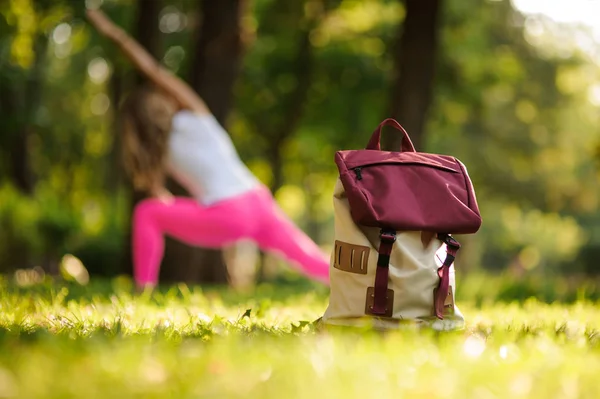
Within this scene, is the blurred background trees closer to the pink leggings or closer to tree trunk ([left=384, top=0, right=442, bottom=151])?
tree trunk ([left=384, top=0, right=442, bottom=151])

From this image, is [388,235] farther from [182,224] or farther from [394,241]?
[182,224]

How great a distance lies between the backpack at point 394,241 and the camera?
3.47 meters

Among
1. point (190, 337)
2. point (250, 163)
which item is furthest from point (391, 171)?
point (250, 163)

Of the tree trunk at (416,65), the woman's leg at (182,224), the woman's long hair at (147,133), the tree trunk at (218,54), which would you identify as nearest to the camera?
the woman's leg at (182,224)

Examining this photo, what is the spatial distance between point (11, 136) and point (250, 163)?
20.4 feet

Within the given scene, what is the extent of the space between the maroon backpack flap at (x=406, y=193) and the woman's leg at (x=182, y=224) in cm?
256

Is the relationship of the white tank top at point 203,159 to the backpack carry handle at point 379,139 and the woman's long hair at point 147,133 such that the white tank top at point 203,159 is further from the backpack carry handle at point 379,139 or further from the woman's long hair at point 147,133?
the backpack carry handle at point 379,139

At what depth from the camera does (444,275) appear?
11.7 feet

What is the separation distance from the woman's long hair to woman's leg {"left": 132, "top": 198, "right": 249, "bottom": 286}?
0.34 meters

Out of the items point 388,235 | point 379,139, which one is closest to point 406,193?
point 388,235

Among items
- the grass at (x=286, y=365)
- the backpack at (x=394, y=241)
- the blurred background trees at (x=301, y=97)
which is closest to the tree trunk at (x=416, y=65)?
the blurred background trees at (x=301, y=97)

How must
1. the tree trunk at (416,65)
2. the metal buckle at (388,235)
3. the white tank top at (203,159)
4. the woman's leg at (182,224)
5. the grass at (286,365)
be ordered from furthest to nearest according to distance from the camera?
the tree trunk at (416,65) < the white tank top at (203,159) < the woman's leg at (182,224) < the metal buckle at (388,235) < the grass at (286,365)

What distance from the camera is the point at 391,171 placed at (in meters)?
3.62

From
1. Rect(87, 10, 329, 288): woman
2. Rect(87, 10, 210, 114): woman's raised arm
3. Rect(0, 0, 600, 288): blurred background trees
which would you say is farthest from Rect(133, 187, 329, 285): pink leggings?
Rect(0, 0, 600, 288): blurred background trees
